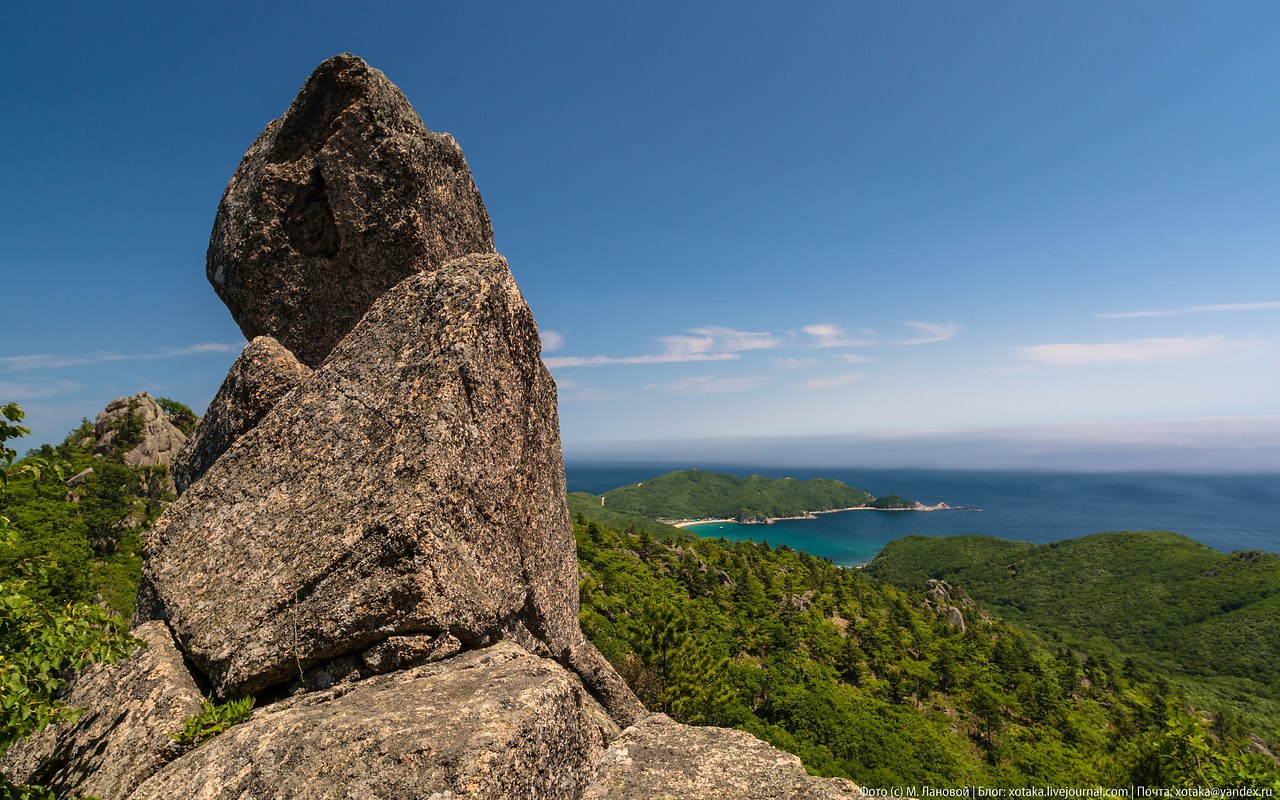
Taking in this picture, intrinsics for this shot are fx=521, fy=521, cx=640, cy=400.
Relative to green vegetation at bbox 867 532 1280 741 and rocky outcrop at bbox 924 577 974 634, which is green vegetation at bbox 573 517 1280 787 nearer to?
rocky outcrop at bbox 924 577 974 634

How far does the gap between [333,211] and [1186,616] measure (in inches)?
9426

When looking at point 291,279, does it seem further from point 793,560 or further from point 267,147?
point 793,560

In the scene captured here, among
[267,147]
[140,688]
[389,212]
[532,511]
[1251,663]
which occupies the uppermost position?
[267,147]

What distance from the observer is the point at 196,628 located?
921 centimetres

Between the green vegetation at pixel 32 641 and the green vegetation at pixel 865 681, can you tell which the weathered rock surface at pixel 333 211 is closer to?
the green vegetation at pixel 32 641

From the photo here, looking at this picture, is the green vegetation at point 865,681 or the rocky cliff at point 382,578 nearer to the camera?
the rocky cliff at point 382,578

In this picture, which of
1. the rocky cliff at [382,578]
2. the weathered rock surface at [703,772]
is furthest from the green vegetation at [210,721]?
the weathered rock surface at [703,772]

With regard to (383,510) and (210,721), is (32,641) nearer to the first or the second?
(210,721)

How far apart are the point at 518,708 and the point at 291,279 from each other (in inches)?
540

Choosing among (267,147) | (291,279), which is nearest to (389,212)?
(291,279)

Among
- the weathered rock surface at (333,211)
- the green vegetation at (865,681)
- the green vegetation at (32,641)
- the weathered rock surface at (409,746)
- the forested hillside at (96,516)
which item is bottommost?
the green vegetation at (865,681)

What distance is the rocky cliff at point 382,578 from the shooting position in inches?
272

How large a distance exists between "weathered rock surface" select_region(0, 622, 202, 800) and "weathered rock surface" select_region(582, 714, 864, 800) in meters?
6.41

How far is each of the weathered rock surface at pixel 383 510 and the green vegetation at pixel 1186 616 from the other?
15532 centimetres
